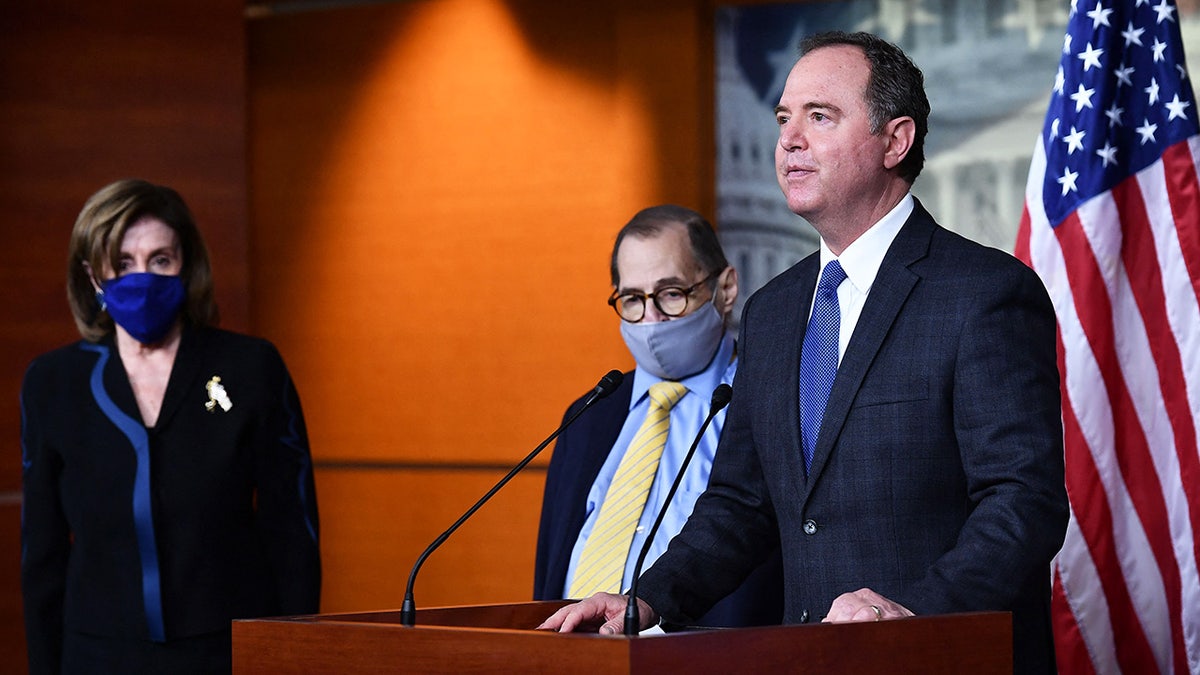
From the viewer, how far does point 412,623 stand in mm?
1935

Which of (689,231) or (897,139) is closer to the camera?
(897,139)

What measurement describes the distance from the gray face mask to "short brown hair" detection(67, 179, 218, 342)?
3.22ft

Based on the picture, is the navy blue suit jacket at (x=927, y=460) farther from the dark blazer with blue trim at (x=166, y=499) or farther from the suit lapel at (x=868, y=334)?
the dark blazer with blue trim at (x=166, y=499)

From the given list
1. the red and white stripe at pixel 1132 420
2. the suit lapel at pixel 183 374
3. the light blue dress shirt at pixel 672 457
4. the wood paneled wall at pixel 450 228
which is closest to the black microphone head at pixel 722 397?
the light blue dress shirt at pixel 672 457

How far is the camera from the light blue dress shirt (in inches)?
117

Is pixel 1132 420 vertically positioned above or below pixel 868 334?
below

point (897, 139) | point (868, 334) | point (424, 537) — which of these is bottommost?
point (424, 537)

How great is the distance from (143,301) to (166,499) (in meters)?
0.43

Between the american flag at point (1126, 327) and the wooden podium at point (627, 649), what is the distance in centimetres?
184

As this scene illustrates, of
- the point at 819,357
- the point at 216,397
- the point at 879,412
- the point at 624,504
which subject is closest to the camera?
the point at 879,412

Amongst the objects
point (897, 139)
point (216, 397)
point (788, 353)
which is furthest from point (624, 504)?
point (897, 139)

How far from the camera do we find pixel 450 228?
6.14 m

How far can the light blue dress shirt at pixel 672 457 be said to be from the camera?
117 inches

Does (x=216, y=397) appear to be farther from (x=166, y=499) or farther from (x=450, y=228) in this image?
(x=450, y=228)
